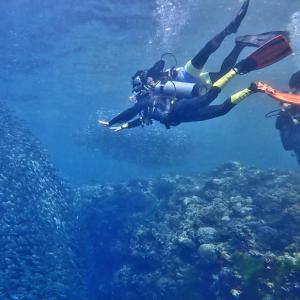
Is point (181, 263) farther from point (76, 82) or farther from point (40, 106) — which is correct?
point (40, 106)

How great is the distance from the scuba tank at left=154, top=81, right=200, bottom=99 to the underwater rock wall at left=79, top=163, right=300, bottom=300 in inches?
172

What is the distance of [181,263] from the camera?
405 inches

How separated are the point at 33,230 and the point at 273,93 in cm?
977

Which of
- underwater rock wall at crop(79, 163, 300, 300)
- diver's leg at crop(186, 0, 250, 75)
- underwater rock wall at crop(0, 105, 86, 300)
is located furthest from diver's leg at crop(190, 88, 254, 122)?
underwater rock wall at crop(0, 105, 86, 300)

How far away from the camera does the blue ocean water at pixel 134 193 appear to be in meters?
9.49

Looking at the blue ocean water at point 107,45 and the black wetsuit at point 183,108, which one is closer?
the black wetsuit at point 183,108

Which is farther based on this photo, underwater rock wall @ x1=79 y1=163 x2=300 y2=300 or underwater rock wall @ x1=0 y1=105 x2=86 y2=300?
underwater rock wall @ x1=0 y1=105 x2=86 y2=300

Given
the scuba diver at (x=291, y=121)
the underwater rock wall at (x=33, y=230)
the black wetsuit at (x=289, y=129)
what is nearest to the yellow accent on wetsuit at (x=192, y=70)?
the scuba diver at (x=291, y=121)

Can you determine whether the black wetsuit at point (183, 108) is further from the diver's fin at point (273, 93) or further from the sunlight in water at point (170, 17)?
the sunlight in water at point (170, 17)

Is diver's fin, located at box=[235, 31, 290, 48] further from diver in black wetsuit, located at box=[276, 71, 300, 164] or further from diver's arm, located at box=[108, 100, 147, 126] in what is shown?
diver's arm, located at box=[108, 100, 147, 126]

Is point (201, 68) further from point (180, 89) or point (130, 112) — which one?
point (130, 112)

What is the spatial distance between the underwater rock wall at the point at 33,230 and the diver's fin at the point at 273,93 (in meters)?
7.76

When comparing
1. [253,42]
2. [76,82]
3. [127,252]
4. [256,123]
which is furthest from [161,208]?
[256,123]

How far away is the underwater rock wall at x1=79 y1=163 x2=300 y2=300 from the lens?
8.32 m
